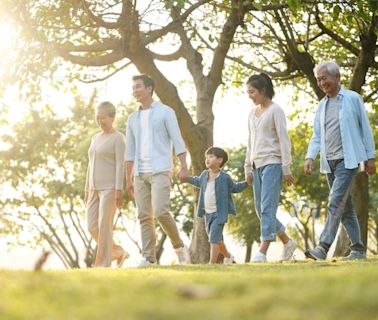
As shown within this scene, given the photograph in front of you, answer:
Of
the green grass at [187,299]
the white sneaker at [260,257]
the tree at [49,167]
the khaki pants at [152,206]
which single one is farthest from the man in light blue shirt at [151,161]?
the tree at [49,167]

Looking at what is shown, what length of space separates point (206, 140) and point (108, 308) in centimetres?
1388

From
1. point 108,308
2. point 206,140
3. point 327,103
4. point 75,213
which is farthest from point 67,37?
point 75,213

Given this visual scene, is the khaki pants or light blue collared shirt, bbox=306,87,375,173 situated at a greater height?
light blue collared shirt, bbox=306,87,375,173

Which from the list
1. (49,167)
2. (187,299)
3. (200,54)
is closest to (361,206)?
(200,54)

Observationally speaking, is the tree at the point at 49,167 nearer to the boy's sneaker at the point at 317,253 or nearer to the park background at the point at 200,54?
the park background at the point at 200,54

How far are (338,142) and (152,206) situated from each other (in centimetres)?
236

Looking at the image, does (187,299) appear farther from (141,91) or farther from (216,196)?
(216,196)

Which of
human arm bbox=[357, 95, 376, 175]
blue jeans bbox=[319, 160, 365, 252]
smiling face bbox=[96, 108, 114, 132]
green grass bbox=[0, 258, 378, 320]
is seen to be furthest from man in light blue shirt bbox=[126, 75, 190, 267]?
green grass bbox=[0, 258, 378, 320]

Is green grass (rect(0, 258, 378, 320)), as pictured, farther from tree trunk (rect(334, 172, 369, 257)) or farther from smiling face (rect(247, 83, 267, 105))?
tree trunk (rect(334, 172, 369, 257))

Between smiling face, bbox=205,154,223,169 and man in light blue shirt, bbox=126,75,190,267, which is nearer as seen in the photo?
man in light blue shirt, bbox=126,75,190,267

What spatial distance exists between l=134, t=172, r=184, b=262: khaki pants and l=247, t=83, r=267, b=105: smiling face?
137 centimetres

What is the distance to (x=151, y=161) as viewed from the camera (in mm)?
10781

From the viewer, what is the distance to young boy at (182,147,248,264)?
11.9m

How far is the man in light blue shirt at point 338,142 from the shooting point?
10430 mm
